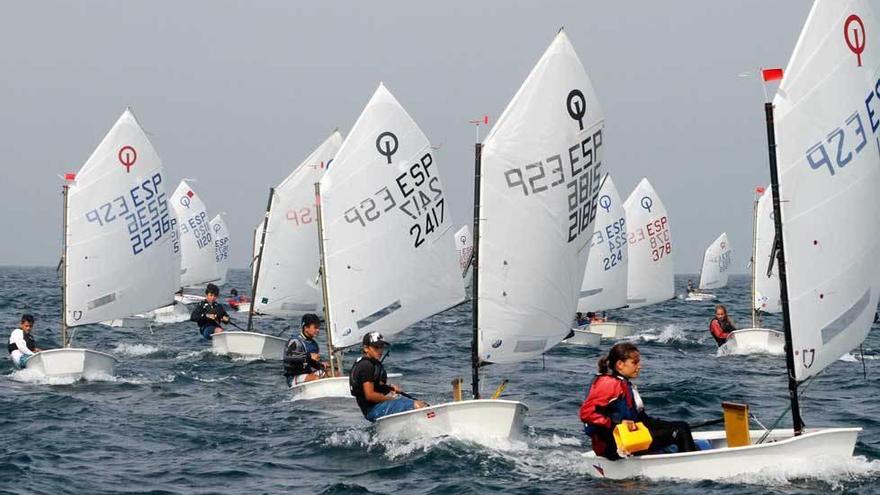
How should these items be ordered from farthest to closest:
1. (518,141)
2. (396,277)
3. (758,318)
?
(758,318) < (396,277) < (518,141)

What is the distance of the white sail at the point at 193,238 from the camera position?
53094 millimetres

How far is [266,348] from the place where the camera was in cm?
2511

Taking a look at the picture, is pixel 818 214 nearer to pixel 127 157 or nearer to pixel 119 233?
pixel 119 233

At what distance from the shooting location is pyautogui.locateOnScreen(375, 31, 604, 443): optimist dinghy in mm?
15133

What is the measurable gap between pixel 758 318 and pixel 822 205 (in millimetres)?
20732

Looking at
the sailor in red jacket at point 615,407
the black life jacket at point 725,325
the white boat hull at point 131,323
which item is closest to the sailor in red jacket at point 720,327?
the black life jacket at point 725,325

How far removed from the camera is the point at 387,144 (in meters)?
19.5

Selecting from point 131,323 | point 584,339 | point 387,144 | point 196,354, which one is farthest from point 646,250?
point 387,144

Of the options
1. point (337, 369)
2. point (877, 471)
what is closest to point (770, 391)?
point (337, 369)

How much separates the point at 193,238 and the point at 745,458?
4413 cm

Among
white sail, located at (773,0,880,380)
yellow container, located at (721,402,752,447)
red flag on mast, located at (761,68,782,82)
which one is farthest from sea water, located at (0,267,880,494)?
red flag on mast, located at (761,68,782,82)

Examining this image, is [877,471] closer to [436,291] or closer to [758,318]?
[436,291]

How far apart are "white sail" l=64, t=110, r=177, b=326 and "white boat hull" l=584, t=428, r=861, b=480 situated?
14897 mm

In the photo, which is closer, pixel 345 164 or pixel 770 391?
pixel 345 164
